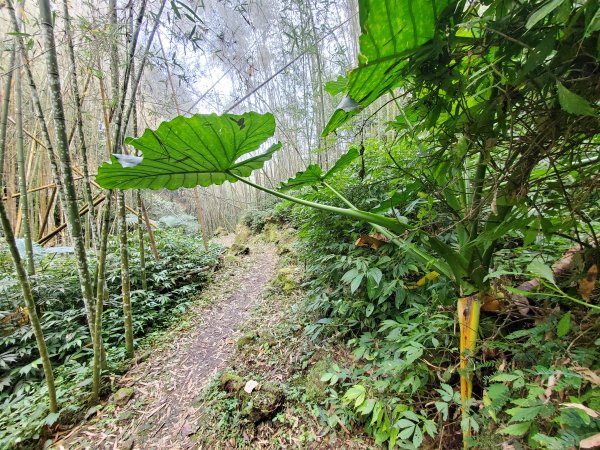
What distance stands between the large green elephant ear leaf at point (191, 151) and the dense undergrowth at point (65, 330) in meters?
1.83

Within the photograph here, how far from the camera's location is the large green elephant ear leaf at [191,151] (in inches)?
27.0

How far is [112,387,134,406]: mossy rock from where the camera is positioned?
174 centimetres

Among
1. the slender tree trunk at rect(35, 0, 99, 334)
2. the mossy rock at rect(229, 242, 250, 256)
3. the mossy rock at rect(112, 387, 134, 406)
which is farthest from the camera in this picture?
the mossy rock at rect(229, 242, 250, 256)

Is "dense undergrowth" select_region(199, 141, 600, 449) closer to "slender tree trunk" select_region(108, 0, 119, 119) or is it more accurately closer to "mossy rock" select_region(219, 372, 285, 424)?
"mossy rock" select_region(219, 372, 285, 424)

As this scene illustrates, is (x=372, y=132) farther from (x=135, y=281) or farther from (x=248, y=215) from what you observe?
(x=248, y=215)

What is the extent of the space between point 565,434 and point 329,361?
113 centimetres

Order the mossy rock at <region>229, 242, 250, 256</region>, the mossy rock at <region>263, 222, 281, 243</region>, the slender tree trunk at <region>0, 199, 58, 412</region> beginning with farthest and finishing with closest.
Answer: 1. the mossy rock at <region>263, 222, 281, 243</region>
2. the mossy rock at <region>229, 242, 250, 256</region>
3. the slender tree trunk at <region>0, 199, 58, 412</region>

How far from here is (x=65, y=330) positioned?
2.31m

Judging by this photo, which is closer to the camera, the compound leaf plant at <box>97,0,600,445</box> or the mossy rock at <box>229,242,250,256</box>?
the compound leaf plant at <box>97,0,600,445</box>

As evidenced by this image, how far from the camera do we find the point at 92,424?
1.58m

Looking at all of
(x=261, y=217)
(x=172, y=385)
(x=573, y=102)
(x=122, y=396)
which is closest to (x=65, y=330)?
(x=122, y=396)

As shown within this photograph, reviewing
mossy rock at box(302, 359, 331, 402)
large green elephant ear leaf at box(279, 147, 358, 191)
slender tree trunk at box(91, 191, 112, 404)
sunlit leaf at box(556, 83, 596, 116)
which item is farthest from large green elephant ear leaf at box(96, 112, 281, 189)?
mossy rock at box(302, 359, 331, 402)

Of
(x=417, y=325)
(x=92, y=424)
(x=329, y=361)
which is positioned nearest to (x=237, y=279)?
(x=92, y=424)

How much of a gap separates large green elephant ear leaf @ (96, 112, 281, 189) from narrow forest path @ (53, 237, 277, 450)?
56.8 inches
